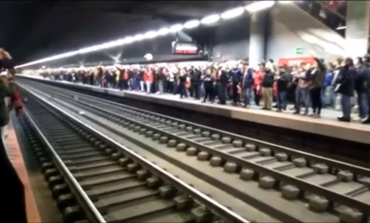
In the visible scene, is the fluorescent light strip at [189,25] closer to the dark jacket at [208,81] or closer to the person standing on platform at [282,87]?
the dark jacket at [208,81]

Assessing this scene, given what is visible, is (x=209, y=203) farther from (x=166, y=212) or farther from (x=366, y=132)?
(x=366, y=132)

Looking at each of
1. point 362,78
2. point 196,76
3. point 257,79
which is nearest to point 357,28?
point 257,79

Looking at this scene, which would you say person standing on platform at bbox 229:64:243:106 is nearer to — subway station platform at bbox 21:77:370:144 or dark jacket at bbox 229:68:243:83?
dark jacket at bbox 229:68:243:83

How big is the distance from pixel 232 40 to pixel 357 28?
8483mm

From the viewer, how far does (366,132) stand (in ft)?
25.0

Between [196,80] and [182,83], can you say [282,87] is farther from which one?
[182,83]

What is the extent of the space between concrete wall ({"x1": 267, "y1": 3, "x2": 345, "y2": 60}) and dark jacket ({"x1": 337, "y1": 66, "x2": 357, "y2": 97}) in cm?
499

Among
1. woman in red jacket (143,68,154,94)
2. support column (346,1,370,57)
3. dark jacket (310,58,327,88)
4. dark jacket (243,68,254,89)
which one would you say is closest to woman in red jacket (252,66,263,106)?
dark jacket (243,68,254,89)

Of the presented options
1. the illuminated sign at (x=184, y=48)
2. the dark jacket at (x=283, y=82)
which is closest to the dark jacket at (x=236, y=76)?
the dark jacket at (x=283, y=82)

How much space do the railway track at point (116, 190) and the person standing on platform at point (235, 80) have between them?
674 centimetres

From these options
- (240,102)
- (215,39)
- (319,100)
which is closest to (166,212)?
(319,100)

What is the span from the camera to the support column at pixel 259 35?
57.8 feet

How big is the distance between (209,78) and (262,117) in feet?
16.5

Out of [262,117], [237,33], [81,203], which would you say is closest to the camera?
[81,203]
